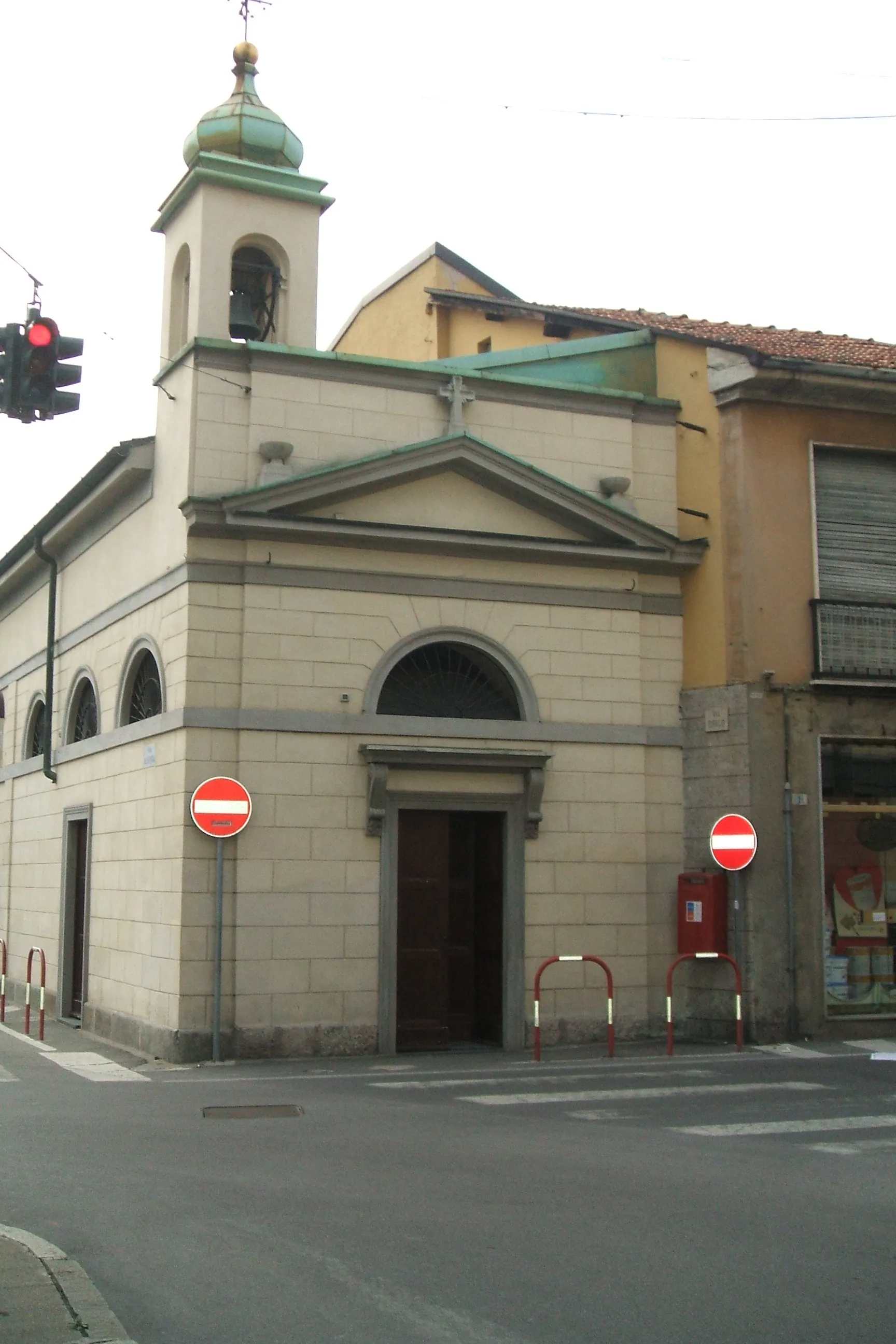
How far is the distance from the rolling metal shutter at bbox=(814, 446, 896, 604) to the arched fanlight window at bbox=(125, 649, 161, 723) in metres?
7.42

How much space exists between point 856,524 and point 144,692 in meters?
8.26

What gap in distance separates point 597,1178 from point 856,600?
9776mm

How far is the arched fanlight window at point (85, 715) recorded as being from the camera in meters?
19.8

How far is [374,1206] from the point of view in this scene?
7770 mm

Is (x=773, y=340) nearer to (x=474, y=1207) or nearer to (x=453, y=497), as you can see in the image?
(x=453, y=497)

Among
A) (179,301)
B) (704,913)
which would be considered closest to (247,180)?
(179,301)

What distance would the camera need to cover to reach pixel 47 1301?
5.95 metres

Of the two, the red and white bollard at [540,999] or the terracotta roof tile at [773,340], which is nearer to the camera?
the red and white bollard at [540,999]

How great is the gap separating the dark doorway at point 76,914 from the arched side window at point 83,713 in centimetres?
119

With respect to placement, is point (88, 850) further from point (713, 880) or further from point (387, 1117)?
point (387, 1117)

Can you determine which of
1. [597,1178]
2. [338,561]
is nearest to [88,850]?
[338,561]

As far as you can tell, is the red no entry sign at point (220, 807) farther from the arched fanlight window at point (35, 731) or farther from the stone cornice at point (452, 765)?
the arched fanlight window at point (35, 731)

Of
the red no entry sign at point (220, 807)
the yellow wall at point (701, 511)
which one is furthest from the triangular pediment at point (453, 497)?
the red no entry sign at point (220, 807)

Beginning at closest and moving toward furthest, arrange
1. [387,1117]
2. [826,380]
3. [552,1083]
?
1. [387,1117]
2. [552,1083]
3. [826,380]
